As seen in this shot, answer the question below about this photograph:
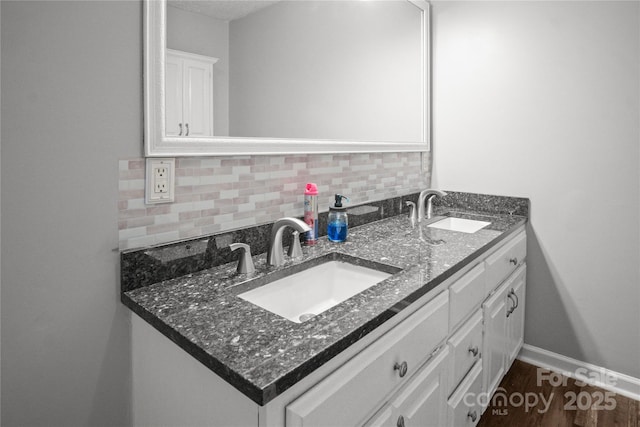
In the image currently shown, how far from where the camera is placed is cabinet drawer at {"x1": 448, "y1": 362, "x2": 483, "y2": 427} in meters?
1.38

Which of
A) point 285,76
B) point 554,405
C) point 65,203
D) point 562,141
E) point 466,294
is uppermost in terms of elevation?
point 285,76

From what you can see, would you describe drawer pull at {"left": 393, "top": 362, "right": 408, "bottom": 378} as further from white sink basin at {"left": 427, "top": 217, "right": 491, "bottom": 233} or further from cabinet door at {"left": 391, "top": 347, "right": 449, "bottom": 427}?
white sink basin at {"left": 427, "top": 217, "right": 491, "bottom": 233}

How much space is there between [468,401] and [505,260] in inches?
26.0

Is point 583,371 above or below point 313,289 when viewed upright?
below

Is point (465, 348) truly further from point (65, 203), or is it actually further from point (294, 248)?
point (65, 203)

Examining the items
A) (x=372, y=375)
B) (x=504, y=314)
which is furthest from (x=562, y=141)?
(x=372, y=375)

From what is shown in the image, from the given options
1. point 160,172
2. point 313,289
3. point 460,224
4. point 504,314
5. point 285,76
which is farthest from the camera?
point 460,224

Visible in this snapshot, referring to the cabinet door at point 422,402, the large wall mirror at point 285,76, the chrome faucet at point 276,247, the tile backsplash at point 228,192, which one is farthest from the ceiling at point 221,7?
the cabinet door at point 422,402

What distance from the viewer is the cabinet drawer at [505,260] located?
5.40 ft

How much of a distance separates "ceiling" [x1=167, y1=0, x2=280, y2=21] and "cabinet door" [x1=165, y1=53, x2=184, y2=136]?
0.16 meters

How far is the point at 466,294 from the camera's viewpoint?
140cm

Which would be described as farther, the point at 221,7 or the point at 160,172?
the point at 221,7

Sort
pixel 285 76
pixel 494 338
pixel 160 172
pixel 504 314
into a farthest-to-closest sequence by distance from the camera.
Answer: pixel 504 314 → pixel 494 338 → pixel 285 76 → pixel 160 172

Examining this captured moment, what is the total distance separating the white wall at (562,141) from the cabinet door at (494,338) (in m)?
0.49
